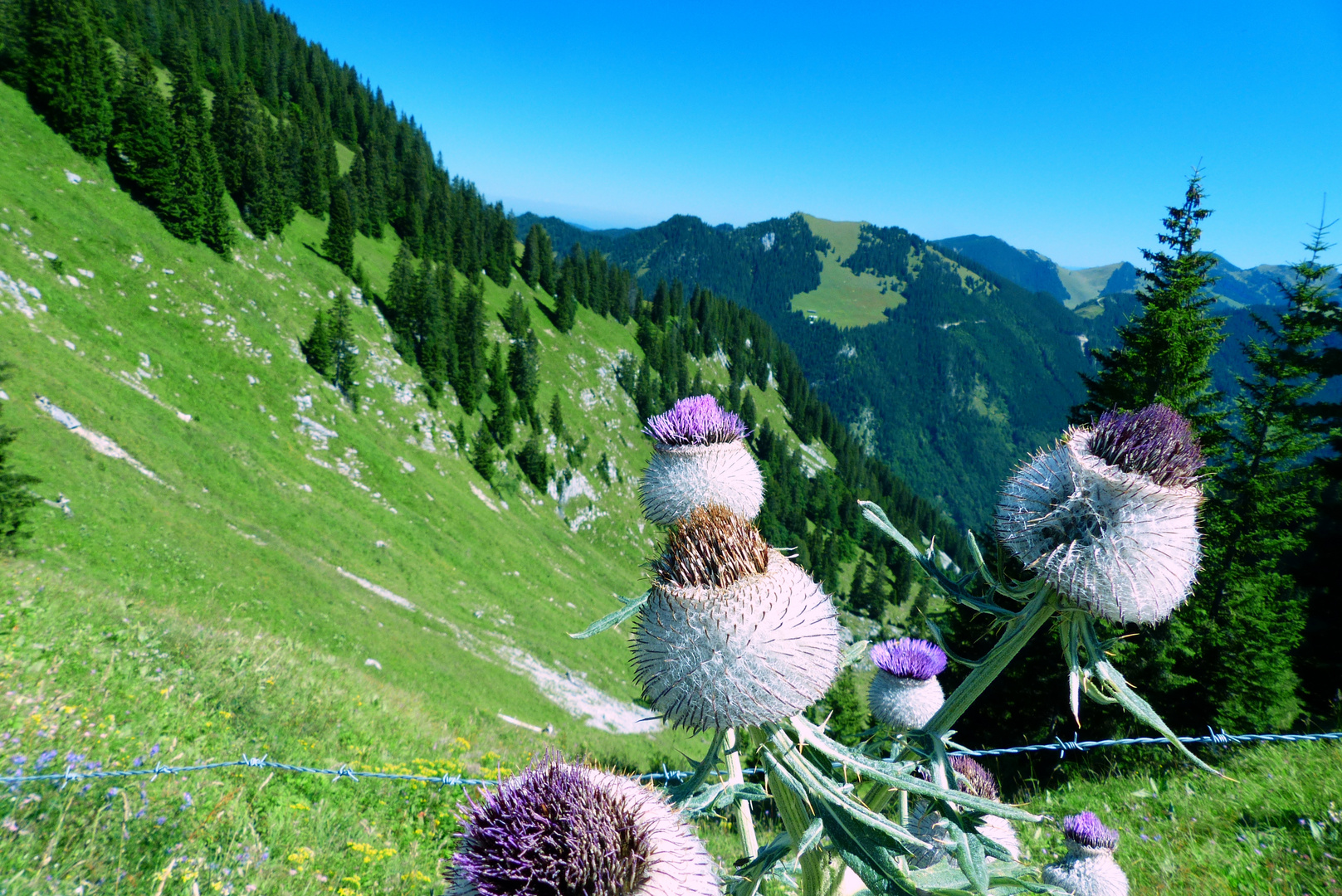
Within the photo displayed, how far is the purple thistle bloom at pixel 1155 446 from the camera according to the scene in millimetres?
3529

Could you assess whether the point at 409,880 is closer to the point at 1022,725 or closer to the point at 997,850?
the point at 997,850

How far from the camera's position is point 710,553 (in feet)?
9.77

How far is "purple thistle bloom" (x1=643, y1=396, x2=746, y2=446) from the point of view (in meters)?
5.63

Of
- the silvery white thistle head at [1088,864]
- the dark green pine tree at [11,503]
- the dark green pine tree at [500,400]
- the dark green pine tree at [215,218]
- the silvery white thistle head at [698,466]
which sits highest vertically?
the dark green pine tree at [215,218]

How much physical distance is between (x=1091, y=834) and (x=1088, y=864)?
243mm

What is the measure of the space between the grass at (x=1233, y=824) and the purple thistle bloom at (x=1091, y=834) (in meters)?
0.76

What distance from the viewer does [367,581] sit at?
40.3m

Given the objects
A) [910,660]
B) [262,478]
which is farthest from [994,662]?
[262,478]

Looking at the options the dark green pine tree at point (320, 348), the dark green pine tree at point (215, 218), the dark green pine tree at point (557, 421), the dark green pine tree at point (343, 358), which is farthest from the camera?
the dark green pine tree at point (557, 421)

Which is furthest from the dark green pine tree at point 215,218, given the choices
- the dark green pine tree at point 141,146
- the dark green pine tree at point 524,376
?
the dark green pine tree at point 524,376

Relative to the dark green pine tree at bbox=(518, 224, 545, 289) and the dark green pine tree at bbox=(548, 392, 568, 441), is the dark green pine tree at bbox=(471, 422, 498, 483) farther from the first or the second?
the dark green pine tree at bbox=(518, 224, 545, 289)

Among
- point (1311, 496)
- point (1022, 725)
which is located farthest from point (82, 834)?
point (1311, 496)

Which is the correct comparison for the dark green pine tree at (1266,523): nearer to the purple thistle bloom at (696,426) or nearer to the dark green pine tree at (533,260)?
the purple thistle bloom at (696,426)

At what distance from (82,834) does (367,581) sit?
1540 inches
